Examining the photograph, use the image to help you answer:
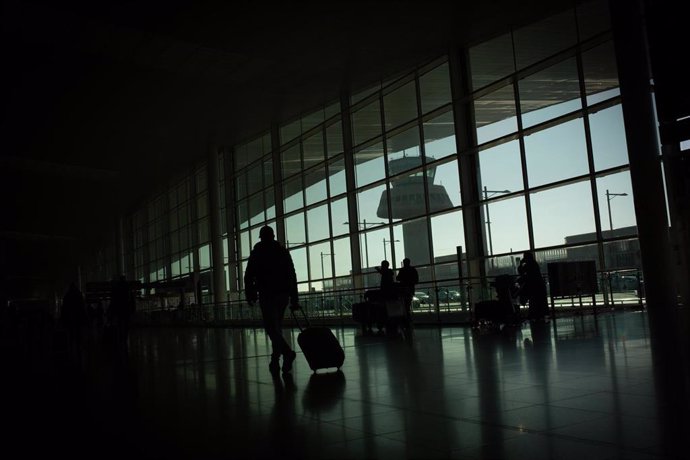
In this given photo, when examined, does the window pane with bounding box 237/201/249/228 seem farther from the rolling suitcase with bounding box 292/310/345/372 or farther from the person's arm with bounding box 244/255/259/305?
the rolling suitcase with bounding box 292/310/345/372

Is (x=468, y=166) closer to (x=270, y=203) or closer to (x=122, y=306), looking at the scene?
(x=122, y=306)

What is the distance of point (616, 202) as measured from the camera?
16656mm

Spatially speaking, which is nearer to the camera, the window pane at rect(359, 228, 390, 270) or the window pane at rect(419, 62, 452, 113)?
the window pane at rect(419, 62, 452, 113)

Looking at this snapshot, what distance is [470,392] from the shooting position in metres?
4.64

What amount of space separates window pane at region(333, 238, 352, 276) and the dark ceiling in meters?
5.98

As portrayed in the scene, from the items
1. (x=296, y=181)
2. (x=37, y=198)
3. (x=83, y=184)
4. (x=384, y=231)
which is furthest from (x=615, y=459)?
(x=37, y=198)

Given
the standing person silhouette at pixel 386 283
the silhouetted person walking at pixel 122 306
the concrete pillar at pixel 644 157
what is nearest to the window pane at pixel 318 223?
the silhouetted person walking at pixel 122 306

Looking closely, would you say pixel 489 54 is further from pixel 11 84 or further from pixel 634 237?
pixel 11 84

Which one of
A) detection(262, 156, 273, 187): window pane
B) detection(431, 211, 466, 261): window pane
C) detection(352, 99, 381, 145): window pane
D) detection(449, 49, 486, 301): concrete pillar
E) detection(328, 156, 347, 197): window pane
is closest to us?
detection(449, 49, 486, 301): concrete pillar

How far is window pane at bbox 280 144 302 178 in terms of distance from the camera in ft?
94.6

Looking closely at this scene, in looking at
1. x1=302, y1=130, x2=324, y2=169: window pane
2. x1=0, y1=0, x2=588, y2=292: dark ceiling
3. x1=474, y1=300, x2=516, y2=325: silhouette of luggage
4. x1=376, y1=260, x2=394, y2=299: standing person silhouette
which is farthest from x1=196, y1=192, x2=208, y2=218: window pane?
x1=474, y1=300, x2=516, y2=325: silhouette of luggage

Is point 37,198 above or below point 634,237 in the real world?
above

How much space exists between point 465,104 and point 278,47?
646cm

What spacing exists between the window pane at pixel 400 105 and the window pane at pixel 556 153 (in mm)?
5313
